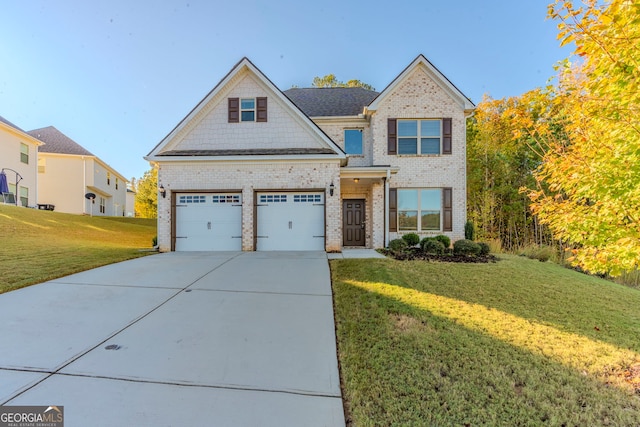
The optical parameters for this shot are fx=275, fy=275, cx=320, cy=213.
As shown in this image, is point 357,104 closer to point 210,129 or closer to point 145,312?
point 210,129

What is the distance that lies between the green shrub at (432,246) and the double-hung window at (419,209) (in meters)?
1.71

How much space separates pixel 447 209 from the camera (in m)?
11.7

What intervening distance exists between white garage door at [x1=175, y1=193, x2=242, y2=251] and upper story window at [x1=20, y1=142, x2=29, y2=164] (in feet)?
59.2

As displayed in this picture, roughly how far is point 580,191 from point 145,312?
20.8ft

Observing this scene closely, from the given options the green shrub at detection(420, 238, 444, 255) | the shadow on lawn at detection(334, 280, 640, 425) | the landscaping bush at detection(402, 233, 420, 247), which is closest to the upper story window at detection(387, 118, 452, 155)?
the landscaping bush at detection(402, 233, 420, 247)

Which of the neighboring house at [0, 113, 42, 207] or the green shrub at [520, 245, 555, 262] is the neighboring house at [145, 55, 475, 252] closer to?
the green shrub at [520, 245, 555, 262]

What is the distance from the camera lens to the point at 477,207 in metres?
16.0

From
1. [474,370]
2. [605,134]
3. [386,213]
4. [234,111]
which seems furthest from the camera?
[386,213]

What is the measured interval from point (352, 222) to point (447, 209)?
13.3 feet

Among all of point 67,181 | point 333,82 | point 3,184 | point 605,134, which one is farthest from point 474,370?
point 67,181

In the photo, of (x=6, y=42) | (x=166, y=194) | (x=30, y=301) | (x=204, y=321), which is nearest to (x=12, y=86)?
(x=6, y=42)

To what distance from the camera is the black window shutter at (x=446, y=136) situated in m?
11.8

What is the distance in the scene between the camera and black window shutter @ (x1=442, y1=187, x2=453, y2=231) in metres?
11.6

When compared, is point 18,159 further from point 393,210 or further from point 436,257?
point 436,257
